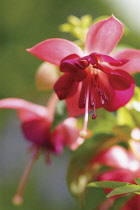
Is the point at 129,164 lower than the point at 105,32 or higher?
lower

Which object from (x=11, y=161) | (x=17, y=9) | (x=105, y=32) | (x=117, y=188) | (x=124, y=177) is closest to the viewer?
(x=117, y=188)

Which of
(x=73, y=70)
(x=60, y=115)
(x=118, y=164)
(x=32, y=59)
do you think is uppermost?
(x=73, y=70)

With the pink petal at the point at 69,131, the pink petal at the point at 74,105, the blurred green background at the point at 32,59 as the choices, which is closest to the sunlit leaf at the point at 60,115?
the pink petal at the point at 74,105

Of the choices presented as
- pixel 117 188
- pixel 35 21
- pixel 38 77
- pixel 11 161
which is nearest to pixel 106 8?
pixel 35 21

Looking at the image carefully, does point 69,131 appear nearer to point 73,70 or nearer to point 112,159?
point 112,159

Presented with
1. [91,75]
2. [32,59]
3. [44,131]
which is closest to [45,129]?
[44,131]

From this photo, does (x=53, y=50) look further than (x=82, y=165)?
No

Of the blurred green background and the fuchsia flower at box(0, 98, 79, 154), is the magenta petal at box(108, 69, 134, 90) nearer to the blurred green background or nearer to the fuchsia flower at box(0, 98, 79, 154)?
the fuchsia flower at box(0, 98, 79, 154)

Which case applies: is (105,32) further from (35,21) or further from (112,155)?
(35,21)
